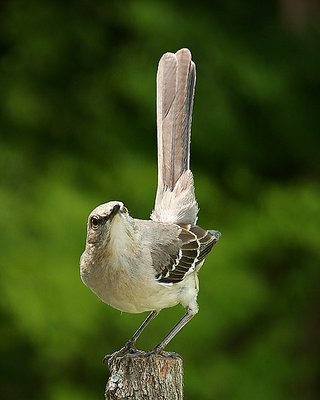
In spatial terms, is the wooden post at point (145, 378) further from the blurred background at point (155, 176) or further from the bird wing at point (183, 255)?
the blurred background at point (155, 176)

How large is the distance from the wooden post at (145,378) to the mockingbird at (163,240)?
0.17m

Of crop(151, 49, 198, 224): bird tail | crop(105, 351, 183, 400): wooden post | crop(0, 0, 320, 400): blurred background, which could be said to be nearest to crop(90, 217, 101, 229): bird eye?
crop(105, 351, 183, 400): wooden post

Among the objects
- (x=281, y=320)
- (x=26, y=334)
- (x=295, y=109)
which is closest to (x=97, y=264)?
(x=26, y=334)

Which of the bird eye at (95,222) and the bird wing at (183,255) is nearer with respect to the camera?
the bird eye at (95,222)

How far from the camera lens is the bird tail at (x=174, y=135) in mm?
5922

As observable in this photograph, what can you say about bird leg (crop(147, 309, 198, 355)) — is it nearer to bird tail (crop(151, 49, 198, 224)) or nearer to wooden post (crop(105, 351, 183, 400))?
wooden post (crop(105, 351, 183, 400))

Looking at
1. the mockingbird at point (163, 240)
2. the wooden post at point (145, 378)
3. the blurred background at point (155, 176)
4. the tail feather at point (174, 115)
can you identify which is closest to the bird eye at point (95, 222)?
the mockingbird at point (163, 240)

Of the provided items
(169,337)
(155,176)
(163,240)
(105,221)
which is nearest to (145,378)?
(169,337)

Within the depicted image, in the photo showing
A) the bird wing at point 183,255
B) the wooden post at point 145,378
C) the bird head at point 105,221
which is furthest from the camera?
the bird wing at point 183,255

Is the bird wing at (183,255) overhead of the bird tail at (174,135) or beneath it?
beneath

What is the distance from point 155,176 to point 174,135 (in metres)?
3.34

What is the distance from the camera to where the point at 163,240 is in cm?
530

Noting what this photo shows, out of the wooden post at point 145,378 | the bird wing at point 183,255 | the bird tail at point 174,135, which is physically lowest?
the wooden post at point 145,378

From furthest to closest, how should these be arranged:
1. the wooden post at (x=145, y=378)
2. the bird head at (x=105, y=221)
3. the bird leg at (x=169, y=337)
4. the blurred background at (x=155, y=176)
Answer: the blurred background at (x=155, y=176)
the bird leg at (x=169, y=337)
the bird head at (x=105, y=221)
the wooden post at (x=145, y=378)
